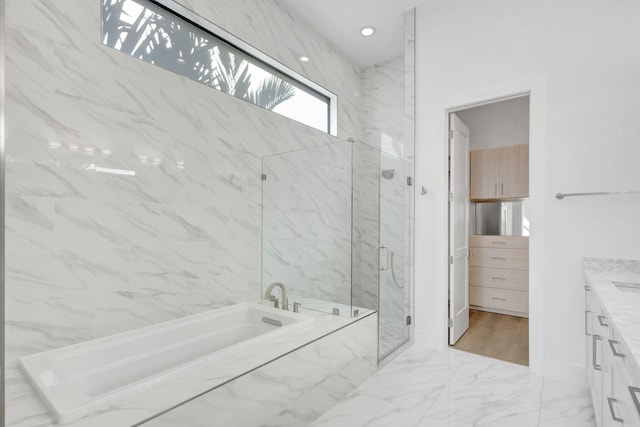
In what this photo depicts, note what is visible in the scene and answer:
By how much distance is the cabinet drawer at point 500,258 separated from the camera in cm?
392

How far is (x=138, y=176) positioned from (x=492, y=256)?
401cm

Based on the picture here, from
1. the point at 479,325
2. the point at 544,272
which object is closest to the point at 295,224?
the point at 544,272

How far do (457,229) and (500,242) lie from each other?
4.44 ft

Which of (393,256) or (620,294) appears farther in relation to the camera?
(393,256)

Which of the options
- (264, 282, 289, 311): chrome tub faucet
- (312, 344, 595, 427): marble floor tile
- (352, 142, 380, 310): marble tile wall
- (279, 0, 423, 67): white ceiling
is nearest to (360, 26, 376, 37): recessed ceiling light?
(279, 0, 423, 67): white ceiling

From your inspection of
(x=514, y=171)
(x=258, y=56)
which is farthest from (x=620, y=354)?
(x=514, y=171)

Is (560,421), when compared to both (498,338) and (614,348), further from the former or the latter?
(498,338)

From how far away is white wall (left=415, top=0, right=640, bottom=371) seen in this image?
2.20m

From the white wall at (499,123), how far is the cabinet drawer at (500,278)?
164 centimetres

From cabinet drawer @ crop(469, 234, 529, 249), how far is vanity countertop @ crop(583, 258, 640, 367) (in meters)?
1.77

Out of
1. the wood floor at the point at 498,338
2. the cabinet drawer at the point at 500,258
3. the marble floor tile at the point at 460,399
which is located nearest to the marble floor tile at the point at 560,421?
the marble floor tile at the point at 460,399

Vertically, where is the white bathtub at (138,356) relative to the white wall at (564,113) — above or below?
below

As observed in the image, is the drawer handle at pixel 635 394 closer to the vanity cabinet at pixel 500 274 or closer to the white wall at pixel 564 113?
the white wall at pixel 564 113

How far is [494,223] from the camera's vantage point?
174 inches
